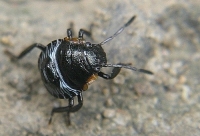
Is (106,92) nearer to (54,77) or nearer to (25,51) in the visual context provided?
(54,77)

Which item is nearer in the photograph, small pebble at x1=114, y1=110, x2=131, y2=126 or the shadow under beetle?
the shadow under beetle

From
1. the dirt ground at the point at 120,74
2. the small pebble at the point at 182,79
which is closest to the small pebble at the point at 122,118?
the dirt ground at the point at 120,74

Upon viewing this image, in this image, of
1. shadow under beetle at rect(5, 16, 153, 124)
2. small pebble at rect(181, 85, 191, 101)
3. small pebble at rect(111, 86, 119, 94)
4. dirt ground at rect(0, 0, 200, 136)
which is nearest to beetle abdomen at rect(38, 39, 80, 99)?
shadow under beetle at rect(5, 16, 153, 124)

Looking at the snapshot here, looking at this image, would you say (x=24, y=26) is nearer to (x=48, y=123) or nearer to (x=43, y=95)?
(x=43, y=95)

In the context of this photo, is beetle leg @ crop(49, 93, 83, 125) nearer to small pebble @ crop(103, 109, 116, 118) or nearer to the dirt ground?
Answer: the dirt ground

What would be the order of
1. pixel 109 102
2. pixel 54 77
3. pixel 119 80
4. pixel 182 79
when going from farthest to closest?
pixel 182 79, pixel 119 80, pixel 109 102, pixel 54 77

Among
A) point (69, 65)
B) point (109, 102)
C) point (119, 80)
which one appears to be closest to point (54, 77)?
point (69, 65)
